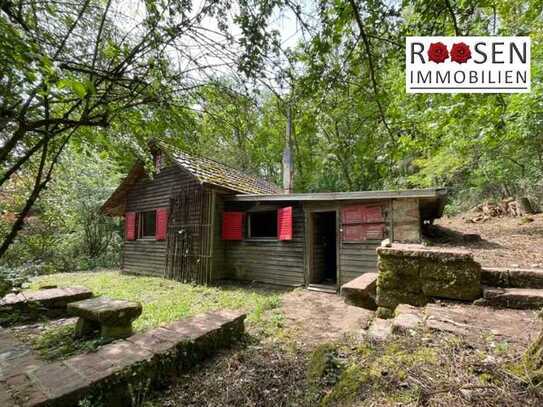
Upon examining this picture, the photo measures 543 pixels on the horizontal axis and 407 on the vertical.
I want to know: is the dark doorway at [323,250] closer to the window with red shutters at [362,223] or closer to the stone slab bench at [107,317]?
the window with red shutters at [362,223]

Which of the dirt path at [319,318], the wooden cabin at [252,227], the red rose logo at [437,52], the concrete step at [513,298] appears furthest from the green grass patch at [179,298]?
the red rose logo at [437,52]

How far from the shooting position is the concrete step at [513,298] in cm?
240

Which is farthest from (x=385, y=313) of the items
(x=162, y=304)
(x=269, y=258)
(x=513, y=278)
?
(x=269, y=258)

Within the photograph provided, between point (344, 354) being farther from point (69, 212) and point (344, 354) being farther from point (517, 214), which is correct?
point (69, 212)

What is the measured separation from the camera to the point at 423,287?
283 cm

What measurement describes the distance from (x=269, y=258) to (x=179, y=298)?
2.70 m

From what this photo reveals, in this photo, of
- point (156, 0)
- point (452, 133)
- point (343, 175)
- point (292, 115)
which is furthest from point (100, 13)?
point (343, 175)

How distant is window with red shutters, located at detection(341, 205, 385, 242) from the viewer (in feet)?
20.7

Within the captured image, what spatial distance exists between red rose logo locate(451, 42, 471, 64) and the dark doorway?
4815 millimetres

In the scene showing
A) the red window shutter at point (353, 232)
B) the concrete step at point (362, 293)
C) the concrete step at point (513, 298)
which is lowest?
the concrete step at point (362, 293)

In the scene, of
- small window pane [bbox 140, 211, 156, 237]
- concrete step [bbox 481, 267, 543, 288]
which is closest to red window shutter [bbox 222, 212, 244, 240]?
small window pane [bbox 140, 211, 156, 237]

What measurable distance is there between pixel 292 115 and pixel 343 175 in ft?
55.7

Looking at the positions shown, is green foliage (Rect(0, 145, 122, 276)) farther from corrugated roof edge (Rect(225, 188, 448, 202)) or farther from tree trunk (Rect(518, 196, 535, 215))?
tree trunk (Rect(518, 196, 535, 215))

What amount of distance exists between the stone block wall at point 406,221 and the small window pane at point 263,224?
12.4ft
